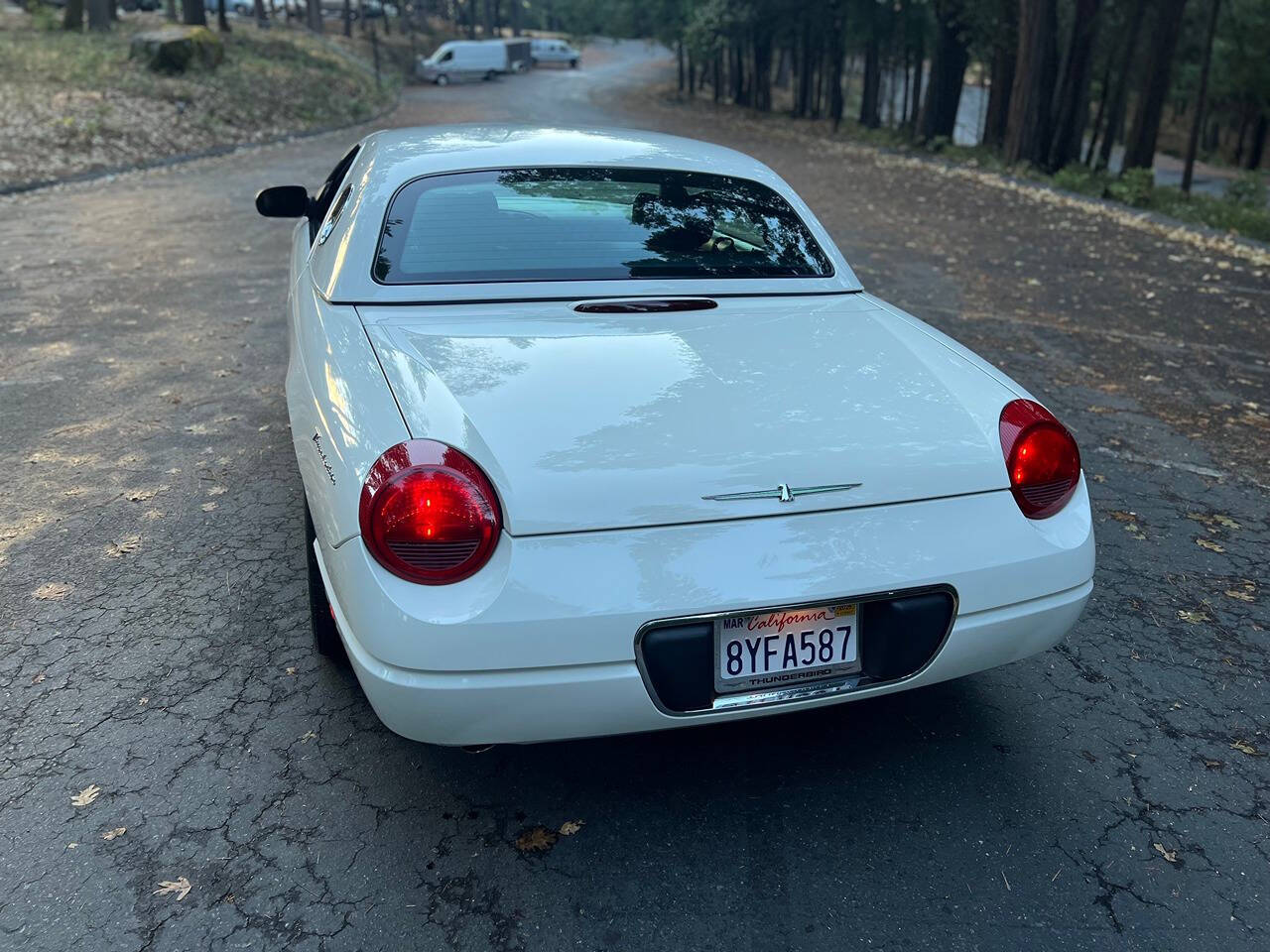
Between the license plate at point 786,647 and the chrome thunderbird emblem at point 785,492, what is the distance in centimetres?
25

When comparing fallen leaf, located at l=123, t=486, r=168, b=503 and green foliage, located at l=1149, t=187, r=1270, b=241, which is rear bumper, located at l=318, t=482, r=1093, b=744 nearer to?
fallen leaf, located at l=123, t=486, r=168, b=503

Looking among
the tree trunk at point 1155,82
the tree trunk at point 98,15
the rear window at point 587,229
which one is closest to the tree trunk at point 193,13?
the tree trunk at point 98,15

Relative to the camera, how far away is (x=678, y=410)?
2.51m

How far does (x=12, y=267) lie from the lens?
30.2 feet

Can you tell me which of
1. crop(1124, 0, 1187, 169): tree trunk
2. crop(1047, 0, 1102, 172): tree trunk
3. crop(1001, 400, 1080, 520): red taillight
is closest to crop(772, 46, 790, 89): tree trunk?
crop(1047, 0, 1102, 172): tree trunk

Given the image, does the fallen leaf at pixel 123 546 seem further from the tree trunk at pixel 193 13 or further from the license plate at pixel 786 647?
the tree trunk at pixel 193 13

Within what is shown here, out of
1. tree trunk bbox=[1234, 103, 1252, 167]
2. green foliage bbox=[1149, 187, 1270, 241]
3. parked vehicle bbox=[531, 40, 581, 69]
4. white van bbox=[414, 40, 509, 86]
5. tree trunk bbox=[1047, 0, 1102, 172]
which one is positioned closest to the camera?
green foliage bbox=[1149, 187, 1270, 241]

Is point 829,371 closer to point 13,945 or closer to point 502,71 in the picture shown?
point 13,945

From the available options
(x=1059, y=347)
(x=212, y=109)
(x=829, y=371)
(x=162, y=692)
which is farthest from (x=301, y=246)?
(x=212, y=109)

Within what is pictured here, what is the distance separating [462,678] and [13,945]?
1.08 m

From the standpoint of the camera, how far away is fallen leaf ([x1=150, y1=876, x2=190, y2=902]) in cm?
235

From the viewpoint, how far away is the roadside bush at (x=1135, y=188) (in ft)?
51.7

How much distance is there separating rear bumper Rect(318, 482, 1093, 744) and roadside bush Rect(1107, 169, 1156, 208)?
1530 centimetres

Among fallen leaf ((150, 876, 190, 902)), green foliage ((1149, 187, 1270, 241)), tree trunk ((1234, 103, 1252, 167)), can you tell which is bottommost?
tree trunk ((1234, 103, 1252, 167))
